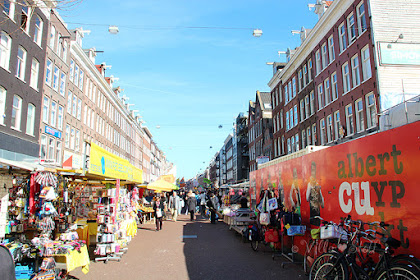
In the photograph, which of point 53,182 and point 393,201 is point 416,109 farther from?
point 53,182

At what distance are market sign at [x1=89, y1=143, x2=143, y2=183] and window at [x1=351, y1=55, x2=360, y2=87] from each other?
16703 mm

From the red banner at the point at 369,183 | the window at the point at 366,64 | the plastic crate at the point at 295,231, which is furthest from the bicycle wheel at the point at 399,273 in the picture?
the window at the point at 366,64

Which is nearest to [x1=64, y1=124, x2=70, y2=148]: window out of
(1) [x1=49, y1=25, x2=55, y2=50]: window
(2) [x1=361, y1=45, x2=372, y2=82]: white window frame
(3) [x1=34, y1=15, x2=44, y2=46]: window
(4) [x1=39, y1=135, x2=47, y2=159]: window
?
(4) [x1=39, y1=135, x2=47, y2=159]: window

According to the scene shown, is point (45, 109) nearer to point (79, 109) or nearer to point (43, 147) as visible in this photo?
point (43, 147)

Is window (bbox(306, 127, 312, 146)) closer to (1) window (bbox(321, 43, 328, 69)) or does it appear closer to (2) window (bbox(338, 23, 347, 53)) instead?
(1) window (bbox(321, 43, 328, 69))

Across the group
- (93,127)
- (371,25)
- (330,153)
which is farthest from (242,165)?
(330,153)

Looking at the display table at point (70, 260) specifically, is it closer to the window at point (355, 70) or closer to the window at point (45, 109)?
the window at point (45, 109)

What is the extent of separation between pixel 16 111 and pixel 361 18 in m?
22.9

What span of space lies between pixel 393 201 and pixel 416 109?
2856 millimetres

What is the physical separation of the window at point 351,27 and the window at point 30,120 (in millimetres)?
22195

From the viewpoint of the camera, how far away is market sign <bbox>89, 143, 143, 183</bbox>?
874 cm

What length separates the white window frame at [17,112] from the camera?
64.9 feet

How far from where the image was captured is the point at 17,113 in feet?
66.6

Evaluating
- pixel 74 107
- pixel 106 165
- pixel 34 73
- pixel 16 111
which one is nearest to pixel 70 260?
pixel 106 165
